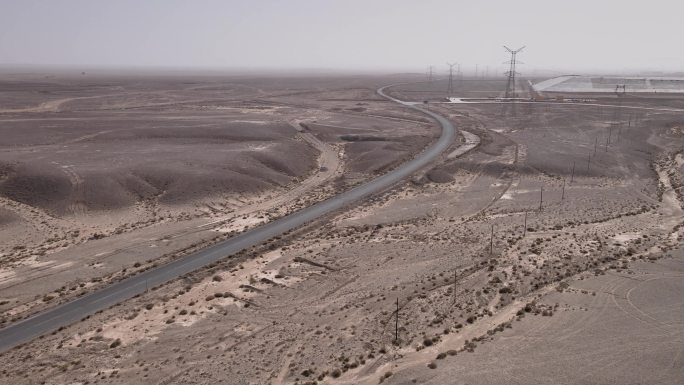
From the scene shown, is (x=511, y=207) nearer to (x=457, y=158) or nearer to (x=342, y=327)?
(x=457, y=158)

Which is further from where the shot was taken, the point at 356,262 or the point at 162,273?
the point at 356,262

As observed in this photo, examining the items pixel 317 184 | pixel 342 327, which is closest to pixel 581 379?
pixel 342 327

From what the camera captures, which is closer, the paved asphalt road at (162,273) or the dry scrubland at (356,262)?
the dry scrubland at (356,262)

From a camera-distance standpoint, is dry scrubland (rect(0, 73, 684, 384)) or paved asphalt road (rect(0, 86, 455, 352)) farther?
paved asphalt road (rect(0, 86, 455, 352))
